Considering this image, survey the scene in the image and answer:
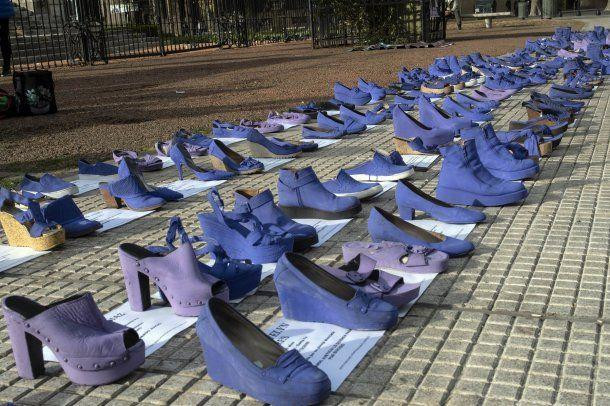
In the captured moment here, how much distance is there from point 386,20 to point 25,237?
17938 millimetres

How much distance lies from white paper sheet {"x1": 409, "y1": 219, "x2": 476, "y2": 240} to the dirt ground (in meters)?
3.73

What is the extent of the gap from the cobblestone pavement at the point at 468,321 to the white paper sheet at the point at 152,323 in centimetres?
5

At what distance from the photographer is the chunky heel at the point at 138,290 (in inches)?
127

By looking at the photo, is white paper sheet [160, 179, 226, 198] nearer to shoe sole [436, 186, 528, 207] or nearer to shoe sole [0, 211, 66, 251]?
shoe sole [0, 211, 66, 251]

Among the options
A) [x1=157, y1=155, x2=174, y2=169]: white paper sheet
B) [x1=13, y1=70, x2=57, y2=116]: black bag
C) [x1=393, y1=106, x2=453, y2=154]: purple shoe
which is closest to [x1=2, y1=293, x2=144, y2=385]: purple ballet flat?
[x1=157, y1=155, x2=174, y2=169]: white paper sheet

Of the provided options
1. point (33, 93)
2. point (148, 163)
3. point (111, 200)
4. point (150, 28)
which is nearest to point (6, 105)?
point (33, 93)

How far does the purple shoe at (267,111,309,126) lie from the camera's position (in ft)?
27.2

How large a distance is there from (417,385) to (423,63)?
13209mm

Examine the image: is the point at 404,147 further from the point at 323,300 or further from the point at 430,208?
the point at 323,300

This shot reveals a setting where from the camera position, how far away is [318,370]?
8.20 feet

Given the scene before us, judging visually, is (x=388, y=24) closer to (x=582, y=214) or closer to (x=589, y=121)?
(x=589, y=121)

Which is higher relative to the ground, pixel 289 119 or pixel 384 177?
pixel 289 119

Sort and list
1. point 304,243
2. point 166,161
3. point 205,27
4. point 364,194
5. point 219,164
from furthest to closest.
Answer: point 205,27 → point 166,161 → point 219,164 → point 364,194 → point 304,243

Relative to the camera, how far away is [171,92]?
1266 cm
